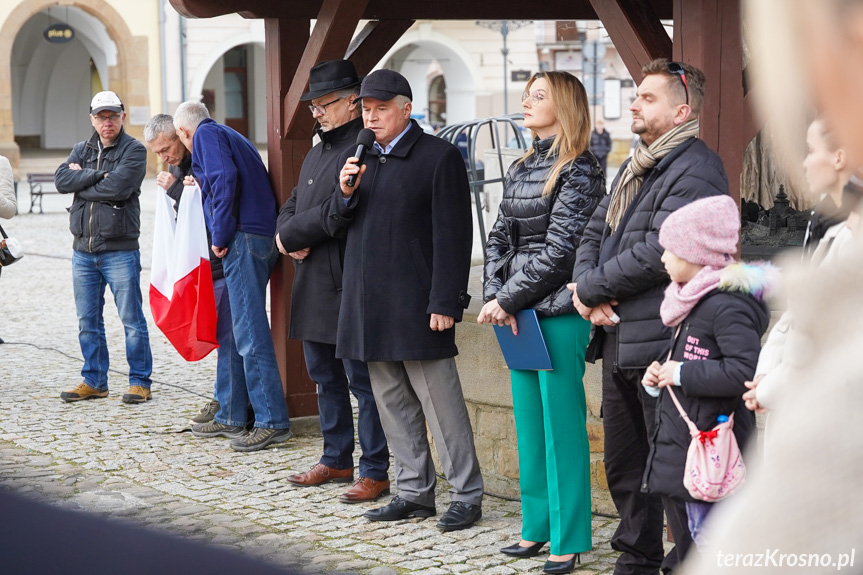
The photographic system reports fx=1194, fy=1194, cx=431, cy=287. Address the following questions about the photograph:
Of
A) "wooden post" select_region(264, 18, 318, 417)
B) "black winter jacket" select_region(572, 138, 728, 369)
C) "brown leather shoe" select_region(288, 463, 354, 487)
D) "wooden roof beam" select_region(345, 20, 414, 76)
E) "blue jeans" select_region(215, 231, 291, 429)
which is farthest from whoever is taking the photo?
"wooden roof beam" select_region(345, 20, 414, 76)

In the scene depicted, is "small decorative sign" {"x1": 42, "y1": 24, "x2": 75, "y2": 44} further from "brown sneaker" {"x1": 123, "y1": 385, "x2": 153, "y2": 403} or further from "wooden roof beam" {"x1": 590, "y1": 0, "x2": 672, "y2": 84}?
"wooden roof beam" {"x1": 590, "y1": 0, "x2": 672, "y2": 84}

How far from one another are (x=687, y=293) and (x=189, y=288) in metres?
3.73

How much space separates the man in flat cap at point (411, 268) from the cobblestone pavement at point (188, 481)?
0.94 feet

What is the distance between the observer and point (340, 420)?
5.78 metres

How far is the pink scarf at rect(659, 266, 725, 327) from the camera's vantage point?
140 inches

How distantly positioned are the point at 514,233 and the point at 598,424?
1.01m

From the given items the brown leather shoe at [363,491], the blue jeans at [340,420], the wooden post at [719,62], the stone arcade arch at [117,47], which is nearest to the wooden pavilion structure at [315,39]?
the wooden post at [719,62]

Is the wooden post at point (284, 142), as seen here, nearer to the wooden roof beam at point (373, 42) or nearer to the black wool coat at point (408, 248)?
the wooden roof beam at point (373, 42)

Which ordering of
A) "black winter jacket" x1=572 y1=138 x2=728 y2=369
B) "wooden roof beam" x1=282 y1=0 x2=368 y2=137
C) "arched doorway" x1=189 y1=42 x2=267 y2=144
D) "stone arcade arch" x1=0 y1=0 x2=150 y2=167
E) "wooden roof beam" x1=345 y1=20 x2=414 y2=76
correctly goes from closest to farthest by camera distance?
"black winter jacket" x1=572 y1=138 x2=728 y2=369 < "wooden roof beam" x1=282 y1=0 x2=368 y2=137 < "wooden roof beam" x1=345 y1=20 x2=414 y2=76 < "stone arcade arch" x1=0 y1=0 x2=150 y2=167 < "arched doorway" x1=189 y1=42 x2=267 y2=144

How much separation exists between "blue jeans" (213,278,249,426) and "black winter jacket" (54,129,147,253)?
1112 mm

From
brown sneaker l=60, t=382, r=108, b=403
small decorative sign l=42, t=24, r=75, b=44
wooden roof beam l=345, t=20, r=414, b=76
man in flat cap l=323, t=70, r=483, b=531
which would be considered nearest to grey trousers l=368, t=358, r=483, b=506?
man in flat cap l=323, t=70, r=483, b=531

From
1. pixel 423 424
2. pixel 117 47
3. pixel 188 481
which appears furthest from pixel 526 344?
pixel 117 47

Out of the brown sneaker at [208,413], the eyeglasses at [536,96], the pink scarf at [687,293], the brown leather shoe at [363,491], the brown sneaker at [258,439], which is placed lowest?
the brown leather shoe at [363,491]

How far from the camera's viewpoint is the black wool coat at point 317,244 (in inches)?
216
